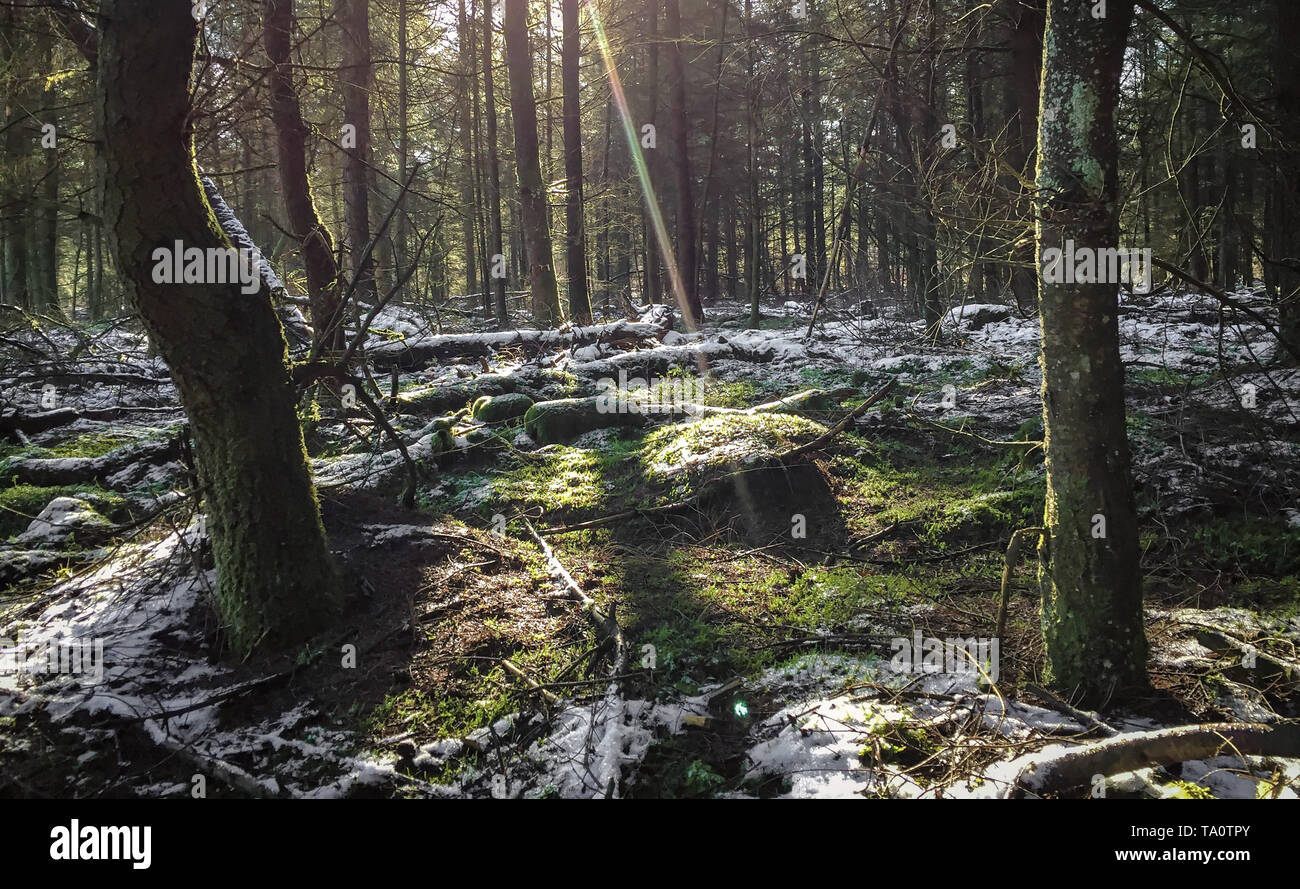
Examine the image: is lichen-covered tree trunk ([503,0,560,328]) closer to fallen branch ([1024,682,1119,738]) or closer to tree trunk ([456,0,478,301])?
tree trunk ([456,0,478,301])

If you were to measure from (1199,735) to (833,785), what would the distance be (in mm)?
1414

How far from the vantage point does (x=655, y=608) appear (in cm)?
443

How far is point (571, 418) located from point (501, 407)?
0.98m

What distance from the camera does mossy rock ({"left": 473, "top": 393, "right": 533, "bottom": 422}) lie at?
329 inches

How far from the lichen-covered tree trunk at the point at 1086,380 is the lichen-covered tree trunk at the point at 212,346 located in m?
3.95

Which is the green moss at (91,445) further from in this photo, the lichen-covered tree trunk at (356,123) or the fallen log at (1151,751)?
the fallen log at (1151,751)

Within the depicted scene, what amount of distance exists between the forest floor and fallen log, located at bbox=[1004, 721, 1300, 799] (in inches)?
2.5

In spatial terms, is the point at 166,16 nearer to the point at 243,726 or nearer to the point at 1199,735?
the point at 243,726

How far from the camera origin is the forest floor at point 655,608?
294 cm

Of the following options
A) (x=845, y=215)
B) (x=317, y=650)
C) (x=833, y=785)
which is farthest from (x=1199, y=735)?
(x=317, y=650)

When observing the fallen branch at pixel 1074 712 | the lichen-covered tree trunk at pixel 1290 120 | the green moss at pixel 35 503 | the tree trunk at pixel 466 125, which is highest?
the tree trunk at pixel 466 125

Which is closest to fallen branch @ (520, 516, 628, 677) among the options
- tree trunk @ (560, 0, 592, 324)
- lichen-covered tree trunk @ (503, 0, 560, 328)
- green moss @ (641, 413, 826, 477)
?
green moss @ (641, 413, 826, 477)

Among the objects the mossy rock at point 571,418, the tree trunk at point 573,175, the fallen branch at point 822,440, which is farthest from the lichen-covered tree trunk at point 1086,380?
the tree trunk at point 573,175

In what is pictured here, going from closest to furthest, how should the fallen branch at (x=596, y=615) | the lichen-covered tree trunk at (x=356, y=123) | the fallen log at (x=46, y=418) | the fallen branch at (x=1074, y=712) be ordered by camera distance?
the fallen branch at (x=1074, y=712), the fallen branch at (x=596, y=615), the fallen log at (x=46, y=418), the lichen-covered tree trunk at (x=356, y=123)
